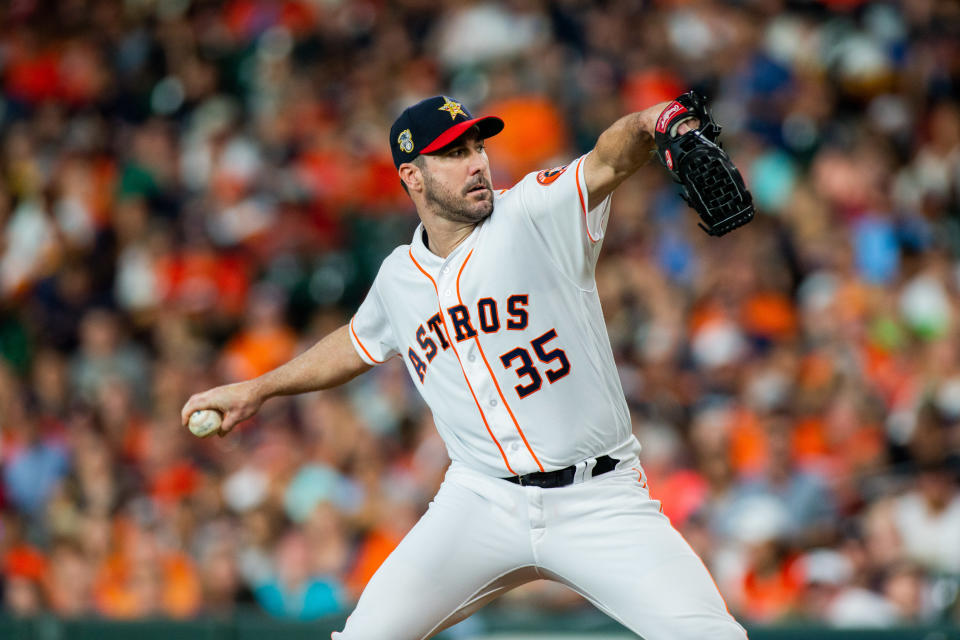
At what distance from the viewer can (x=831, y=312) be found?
7.99m

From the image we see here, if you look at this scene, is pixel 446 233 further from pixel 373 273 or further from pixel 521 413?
pixel 373 273

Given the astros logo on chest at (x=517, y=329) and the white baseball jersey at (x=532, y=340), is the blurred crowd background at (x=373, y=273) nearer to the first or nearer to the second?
the white baseball jersey at (x=532, y=340)

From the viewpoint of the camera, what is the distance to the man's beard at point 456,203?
427 cm

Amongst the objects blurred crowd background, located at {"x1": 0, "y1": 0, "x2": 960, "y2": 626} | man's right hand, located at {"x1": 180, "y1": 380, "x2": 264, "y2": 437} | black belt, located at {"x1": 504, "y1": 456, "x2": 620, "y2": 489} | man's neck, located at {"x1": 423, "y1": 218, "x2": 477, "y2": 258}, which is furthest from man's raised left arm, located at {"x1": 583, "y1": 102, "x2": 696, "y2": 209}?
blurred crowd background, located at {"x1": 0, "y1": 0, "x2": 960, "y2": 626}

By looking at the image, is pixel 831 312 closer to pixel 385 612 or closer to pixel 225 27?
pixel 385 612

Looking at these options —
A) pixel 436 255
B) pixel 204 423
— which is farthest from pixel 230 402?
pixel 436 255

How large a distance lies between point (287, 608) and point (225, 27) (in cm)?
636

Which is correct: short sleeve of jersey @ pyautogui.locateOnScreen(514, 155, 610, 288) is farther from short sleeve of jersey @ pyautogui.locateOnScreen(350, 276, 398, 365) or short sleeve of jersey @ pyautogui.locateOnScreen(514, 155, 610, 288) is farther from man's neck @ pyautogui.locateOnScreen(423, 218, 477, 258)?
short sleeve of jersey @ pyautogui.locateOnScreen(350, 276, 398, 365)

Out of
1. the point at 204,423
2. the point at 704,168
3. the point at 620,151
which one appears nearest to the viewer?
the point at 704,168

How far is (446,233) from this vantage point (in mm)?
4391

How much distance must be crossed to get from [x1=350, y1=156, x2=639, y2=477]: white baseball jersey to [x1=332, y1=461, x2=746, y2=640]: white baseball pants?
123mm

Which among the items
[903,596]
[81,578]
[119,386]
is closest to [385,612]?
[903,596]

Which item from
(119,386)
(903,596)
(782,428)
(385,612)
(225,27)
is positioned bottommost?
(903,596)

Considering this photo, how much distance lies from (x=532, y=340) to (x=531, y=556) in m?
0.70
